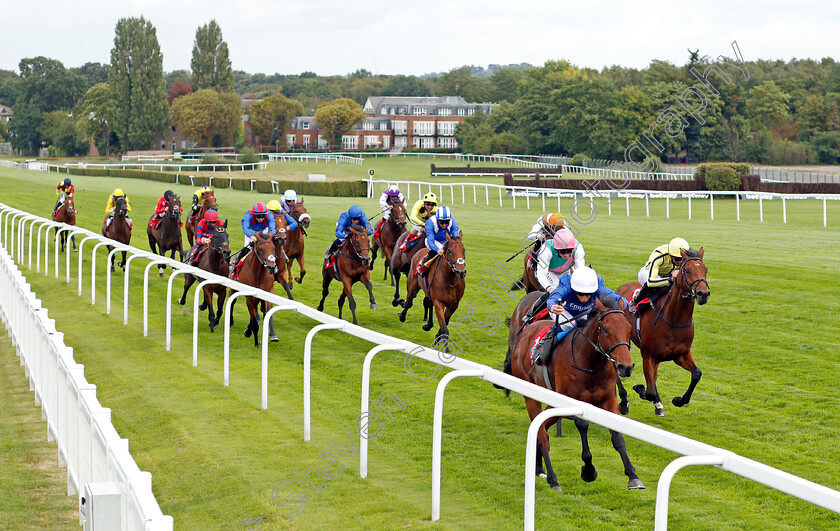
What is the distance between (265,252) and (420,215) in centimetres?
338

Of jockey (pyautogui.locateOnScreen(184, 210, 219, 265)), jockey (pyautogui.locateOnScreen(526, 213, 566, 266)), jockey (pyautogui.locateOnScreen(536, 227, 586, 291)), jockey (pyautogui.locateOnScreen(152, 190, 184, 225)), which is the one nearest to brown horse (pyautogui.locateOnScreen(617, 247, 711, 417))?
jockey (pyautogui.locateOnScreen(536, 227, 586, 291))

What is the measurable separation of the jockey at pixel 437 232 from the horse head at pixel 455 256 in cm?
40

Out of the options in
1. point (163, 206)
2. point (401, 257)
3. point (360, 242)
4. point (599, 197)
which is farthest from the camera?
point (599, 197)

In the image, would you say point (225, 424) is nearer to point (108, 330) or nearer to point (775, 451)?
point (775, 451)

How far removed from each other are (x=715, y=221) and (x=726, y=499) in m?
19.4

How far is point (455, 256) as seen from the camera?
421 inches

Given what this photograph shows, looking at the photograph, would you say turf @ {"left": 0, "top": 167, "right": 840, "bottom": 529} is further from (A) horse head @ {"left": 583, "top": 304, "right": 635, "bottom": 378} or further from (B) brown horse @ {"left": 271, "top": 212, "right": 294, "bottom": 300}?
(A) horse head @ {"left": 583, "top": 304, "right": 635, "bottom": 378}

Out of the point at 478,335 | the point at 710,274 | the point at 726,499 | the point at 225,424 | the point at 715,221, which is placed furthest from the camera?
the point at 715,221

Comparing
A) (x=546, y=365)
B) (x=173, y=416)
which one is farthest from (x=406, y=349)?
(x=173, y=416)

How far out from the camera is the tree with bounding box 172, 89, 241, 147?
91312 millimetres

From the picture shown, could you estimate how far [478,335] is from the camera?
11.9 m

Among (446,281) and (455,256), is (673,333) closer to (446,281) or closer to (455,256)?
(455,256)

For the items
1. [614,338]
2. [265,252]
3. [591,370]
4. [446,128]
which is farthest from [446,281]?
[446,128]

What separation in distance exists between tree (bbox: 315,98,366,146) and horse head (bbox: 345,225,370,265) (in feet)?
309
